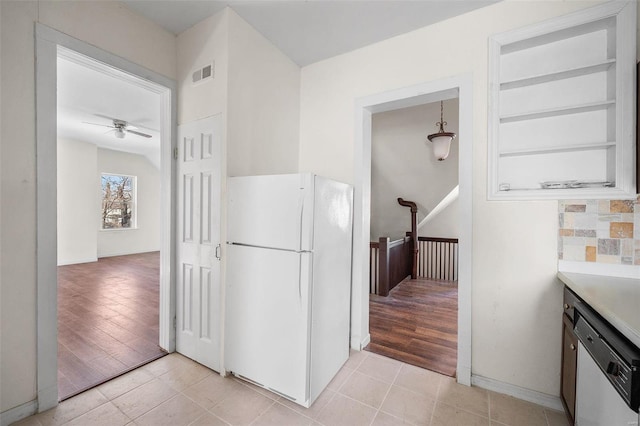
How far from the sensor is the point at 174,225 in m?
2.41

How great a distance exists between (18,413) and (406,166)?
15.9 feet

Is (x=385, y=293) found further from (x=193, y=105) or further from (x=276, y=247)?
(x=193, y=105)

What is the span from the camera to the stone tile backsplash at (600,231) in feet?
5.32

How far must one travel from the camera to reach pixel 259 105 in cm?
238

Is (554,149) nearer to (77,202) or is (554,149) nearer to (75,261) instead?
(77,202)

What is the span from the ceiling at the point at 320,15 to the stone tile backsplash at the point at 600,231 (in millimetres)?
1585

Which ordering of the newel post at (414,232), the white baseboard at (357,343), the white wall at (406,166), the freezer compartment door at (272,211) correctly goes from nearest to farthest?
the freezer compartment door at (272,211)
the white baseboard at (357,343)
the white wall at (406,166)
the newel post at (414,232)

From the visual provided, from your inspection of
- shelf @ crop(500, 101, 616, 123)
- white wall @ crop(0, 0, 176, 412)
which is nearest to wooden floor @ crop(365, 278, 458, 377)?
shelf @ crop(500, 101, 616, 123)

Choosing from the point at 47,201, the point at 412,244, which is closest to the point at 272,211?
the point at 47,201

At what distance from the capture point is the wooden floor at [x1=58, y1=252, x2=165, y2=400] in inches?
83.0

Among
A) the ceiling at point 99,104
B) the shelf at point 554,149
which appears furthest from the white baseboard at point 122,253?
the shelf at point 554,149

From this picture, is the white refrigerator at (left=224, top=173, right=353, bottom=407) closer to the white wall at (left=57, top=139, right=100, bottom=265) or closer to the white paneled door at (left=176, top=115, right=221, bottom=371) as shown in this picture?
the white paneled door at (left=176, top=115, right=221, bottom=371)

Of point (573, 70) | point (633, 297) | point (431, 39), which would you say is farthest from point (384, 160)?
point (633, 297)

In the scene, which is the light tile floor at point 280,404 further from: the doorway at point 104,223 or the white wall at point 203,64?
the white wall at point 203,64
